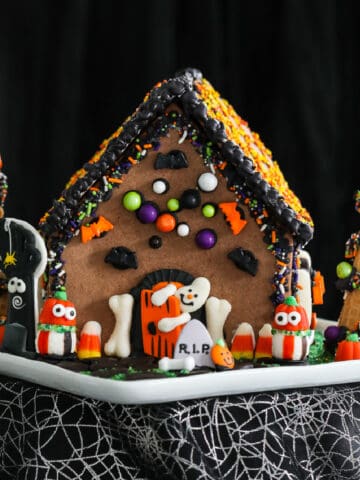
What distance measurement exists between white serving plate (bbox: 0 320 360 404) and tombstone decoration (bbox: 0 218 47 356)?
0.55 ft

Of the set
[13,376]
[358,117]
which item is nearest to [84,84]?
[358,117]

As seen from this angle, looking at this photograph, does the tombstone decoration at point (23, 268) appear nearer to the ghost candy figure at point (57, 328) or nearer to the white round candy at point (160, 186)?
the ghost candy figure at point (57, 328)

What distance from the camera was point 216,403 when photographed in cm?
153

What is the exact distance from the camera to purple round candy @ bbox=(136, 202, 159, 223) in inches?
73.1

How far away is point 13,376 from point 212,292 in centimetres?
47

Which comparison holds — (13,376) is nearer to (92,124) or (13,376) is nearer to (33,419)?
(33,419)

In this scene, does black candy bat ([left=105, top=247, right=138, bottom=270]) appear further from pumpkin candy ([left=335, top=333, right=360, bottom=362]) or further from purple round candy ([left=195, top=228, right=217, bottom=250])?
pumpkin candy ([left=335, top=333, right=360, bottom=362])

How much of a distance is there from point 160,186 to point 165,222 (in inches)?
3.0

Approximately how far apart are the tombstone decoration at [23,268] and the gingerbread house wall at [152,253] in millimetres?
88

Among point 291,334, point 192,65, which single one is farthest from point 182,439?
point 192,65

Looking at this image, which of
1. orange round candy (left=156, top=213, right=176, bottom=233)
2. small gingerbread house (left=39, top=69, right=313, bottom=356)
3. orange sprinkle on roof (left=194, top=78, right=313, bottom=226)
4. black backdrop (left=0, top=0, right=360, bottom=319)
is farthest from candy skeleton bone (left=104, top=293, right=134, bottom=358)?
black backdrop (left=0, top=0, right=360, bottom=319)

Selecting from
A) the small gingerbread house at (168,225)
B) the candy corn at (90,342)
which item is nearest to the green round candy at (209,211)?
the small gingerbread house at (168,225)

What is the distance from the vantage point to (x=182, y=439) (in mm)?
1462

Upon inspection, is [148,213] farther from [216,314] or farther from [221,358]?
[221,358]
